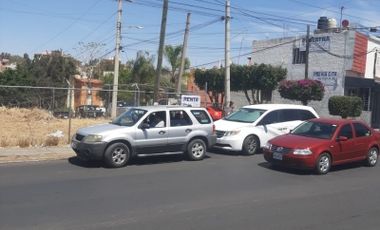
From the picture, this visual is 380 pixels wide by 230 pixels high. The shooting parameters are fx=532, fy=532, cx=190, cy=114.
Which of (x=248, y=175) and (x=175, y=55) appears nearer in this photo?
(x=248, y=175)

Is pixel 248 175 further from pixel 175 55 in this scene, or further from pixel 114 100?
pixel 175 55

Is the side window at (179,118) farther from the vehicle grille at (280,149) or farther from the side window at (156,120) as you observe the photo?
the vehicle grille at (280,149)

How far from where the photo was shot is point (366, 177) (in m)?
12.9

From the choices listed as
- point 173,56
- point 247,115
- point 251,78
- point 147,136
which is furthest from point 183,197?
point 173,56

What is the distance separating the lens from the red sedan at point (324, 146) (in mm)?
12922

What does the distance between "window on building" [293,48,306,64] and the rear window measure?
77.4ft

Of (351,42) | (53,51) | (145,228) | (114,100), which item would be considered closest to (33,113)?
(114,100)

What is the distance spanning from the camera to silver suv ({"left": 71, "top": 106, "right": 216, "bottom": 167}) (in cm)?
1324

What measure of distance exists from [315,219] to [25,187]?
18.0 feet

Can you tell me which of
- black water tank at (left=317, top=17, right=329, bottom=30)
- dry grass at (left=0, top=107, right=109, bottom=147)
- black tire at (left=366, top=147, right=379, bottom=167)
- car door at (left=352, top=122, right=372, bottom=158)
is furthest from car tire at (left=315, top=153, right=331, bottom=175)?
black water tank at (left=317, top=17, right=329, bottom=30)

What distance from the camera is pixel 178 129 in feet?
48.0

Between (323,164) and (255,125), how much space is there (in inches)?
160

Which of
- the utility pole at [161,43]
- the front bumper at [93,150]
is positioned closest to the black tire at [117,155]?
the front bumper at [93,150]

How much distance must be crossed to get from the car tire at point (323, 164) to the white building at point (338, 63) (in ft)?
74.0
